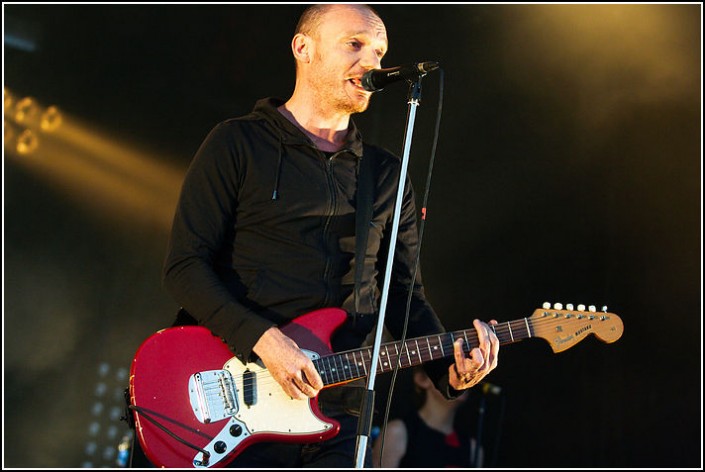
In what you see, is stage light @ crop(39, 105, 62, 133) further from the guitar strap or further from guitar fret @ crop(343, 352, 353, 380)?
guitar fret @ crop(343, 352, 353, 380)

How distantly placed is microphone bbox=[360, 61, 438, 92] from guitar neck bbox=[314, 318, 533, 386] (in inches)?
30.1

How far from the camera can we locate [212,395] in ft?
7.68

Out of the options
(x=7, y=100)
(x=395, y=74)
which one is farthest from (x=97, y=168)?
(x=395, y=74)

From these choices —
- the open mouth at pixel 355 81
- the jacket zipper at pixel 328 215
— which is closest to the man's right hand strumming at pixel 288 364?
the jacket zipper at pixel 328 215

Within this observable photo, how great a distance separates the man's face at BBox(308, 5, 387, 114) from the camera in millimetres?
2643

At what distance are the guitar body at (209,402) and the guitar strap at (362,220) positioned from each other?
0.22m

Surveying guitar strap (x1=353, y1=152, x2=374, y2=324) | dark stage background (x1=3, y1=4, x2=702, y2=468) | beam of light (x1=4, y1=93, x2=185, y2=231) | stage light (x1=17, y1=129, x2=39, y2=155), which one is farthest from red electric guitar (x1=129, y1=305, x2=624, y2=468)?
stage light (x1=17, y1=129, x2=39, y2=155)

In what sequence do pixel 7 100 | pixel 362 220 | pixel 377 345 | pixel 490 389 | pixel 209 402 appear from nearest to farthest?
pixel 377 345, pixel 209 402, pixel 362 220, pixel 7 100, pixel 490 389

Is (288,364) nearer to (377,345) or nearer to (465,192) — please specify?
(377,345)

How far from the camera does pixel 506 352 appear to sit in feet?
16.6

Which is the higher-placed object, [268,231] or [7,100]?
[7,100]

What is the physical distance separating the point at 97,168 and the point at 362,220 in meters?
2.71

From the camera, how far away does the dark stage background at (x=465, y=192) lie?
4715 millimetres

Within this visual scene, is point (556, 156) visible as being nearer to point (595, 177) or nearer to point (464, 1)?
point (595, 177)
